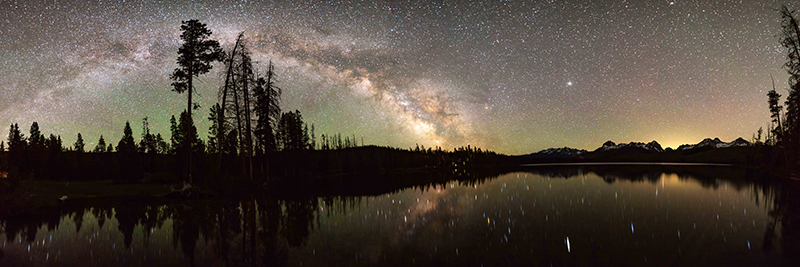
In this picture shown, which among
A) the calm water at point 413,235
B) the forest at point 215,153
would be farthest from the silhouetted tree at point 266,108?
the calm water at point 413,235

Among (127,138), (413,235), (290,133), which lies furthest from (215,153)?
(413,235)

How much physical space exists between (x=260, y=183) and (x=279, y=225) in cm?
2483

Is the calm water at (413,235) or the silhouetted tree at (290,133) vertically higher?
the silhouetted tree at (290,133)

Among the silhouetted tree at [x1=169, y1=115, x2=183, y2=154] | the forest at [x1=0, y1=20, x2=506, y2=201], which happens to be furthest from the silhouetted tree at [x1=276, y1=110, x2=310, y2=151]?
the silhouetted tree at [x1=169, y1=115, x2=183, y2=154]

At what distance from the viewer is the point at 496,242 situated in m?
11.0

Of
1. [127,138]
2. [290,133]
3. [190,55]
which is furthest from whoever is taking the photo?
[127,138]

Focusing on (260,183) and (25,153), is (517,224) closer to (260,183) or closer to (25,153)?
(260,183)

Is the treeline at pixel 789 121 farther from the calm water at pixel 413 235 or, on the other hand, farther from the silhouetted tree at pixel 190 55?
the silhouetted tree at pixel 190 55

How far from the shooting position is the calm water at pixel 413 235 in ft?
30.3

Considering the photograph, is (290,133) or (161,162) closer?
(290,133)

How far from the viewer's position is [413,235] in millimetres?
12375

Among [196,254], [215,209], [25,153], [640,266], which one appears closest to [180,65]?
[215,209]

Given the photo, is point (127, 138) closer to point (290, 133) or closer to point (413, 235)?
point (290, 133)

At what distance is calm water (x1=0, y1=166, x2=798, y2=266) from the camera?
9.24 m
